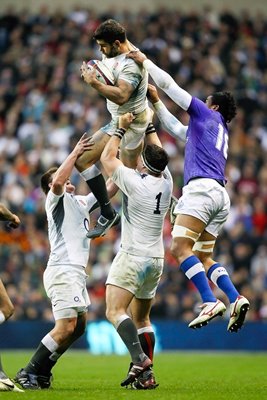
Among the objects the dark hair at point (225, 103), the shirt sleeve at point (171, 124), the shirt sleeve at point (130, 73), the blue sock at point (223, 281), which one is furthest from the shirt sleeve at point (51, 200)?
the dark hair at point (225, 103)

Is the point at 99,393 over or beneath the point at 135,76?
beneath

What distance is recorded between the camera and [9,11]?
25.3 meters

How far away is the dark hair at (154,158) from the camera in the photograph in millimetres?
10367

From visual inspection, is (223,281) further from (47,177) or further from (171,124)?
(47,177)

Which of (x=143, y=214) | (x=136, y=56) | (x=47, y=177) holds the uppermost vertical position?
(x=136, y=56)

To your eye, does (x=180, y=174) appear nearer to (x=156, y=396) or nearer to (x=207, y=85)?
(x=207, y=85)

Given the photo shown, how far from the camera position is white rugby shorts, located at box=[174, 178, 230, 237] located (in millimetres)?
10414

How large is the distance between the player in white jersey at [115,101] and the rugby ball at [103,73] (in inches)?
1.5

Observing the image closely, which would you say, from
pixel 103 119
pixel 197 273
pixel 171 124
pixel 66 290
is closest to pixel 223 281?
pixel 197 273

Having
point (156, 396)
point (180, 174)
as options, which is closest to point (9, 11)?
point (180, 174)

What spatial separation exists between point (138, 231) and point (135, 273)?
1.41 ft

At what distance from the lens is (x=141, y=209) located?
10.5 m

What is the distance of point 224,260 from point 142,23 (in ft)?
25.0

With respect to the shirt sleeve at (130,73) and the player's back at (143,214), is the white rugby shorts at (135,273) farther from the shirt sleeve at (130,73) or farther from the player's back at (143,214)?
the shirt sleeve at (130,73)
